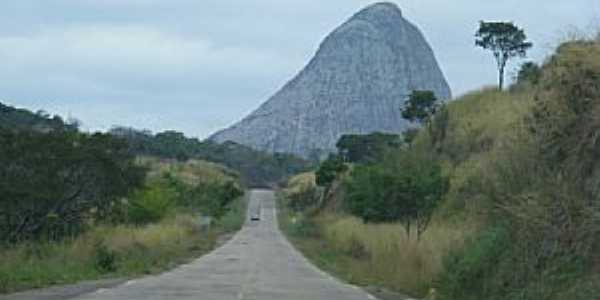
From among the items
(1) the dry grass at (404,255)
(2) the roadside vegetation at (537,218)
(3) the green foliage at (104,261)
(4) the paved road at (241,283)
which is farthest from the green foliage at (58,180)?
(2) the roadside vegetation at (537,218)

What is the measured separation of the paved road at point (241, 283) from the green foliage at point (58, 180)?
20.9 ft

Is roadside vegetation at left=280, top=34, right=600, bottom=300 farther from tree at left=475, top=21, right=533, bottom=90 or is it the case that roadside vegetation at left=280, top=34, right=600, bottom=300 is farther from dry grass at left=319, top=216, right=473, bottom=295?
tree at left=475, top=21, right=533, bottom=90

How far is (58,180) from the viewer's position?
4847 centimetres

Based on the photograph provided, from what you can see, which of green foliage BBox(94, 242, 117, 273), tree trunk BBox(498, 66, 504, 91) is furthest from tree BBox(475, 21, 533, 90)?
green foliage BBox(94, 242, 117, 273)

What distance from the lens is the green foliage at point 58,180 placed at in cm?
4606

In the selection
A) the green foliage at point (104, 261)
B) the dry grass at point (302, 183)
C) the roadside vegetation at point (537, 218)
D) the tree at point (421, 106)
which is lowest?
the green foliage at point (104, 261)

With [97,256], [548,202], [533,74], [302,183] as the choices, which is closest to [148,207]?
[97,256]

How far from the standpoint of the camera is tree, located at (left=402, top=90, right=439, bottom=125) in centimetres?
9025

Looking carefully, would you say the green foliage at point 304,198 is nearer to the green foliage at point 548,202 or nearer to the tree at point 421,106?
the tree at point 421,106

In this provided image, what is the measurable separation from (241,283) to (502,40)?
189 feet

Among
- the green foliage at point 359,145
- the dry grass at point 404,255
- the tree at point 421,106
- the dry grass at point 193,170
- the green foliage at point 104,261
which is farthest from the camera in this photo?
the dry grass at point 193,170

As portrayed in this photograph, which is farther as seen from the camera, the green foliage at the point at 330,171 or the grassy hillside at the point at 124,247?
the green foliage at the point at 330,171

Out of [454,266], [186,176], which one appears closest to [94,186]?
[454,266]

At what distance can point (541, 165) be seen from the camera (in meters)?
21.7
